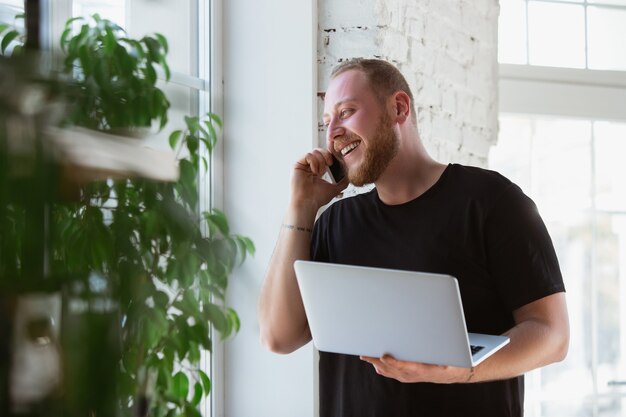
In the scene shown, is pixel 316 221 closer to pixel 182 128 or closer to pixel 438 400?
pixel 438 400

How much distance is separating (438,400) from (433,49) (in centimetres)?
115

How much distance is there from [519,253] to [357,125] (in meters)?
0.46

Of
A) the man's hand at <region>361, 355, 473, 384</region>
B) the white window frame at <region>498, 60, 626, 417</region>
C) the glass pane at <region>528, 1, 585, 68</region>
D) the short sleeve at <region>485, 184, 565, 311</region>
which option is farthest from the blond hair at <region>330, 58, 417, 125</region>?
the glass pane at <region>528, 1, 585, 68</region>

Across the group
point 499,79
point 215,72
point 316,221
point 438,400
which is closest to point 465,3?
point 499,79

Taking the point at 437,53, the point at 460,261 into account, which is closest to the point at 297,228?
the point at 460,261

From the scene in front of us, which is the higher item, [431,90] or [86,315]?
[431,90]

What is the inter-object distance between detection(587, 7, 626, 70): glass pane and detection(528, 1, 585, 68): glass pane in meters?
0.04

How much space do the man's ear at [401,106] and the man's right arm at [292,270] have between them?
19 centimetres

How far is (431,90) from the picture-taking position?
2.46 meters

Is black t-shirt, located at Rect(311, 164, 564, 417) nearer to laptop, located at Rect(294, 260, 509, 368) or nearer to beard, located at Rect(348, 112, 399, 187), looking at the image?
beard, located at Rect(348, 112, 399, 187)

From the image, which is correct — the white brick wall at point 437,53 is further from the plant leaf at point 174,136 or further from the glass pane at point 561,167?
the plant leaf at point 174,136

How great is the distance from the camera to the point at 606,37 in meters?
3.28

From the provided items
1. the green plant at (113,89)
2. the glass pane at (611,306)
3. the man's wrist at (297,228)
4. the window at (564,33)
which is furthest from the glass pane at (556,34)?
the green plant at (113,89)

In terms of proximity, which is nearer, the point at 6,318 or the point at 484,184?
the point at 6,318
